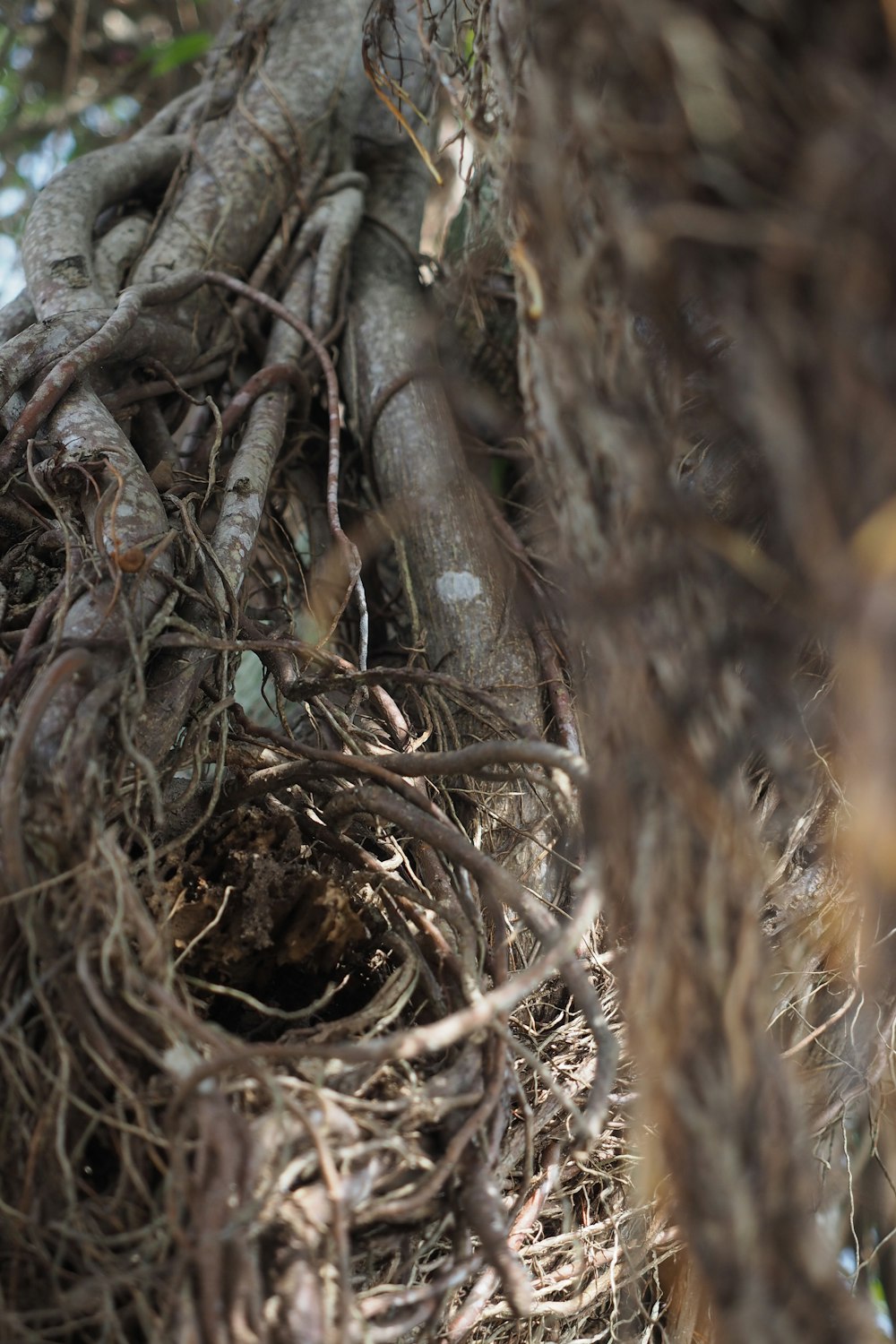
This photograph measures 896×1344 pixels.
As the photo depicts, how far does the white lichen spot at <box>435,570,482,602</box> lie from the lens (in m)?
1.50

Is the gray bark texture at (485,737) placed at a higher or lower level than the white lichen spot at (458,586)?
higher

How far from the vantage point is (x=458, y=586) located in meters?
1.51

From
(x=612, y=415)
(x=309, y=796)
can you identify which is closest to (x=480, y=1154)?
(x=309, y=796)

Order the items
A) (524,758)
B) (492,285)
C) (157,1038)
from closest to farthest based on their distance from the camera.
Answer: (157,1038), (524,758), (492,285)

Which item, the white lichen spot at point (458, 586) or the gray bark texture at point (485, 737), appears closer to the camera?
the gray bark texture at point (485, 737)

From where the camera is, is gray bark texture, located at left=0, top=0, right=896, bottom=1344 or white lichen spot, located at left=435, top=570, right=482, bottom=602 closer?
gray bark texture, located at left=0, top=0, right=896, bottom=1344

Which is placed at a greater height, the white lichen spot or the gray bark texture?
the gray bark texture

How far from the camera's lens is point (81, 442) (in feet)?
4.07

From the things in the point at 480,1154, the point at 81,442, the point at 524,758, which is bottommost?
the point at 480,1154

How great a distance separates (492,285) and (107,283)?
2.12 ft

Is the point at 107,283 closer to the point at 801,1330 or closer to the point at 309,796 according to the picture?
the point at 309,796

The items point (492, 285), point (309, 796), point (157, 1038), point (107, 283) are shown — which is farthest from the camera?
point (492, 285)

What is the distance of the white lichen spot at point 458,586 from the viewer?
1.50 m

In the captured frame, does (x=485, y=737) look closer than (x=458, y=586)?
Yes
